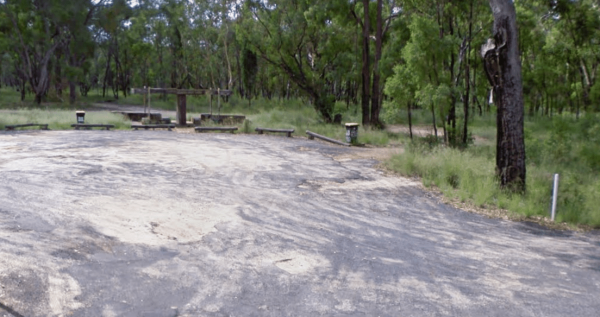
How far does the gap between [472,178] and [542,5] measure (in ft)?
51.3

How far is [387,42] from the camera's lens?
28.6 metres

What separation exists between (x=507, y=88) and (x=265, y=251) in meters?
5.96

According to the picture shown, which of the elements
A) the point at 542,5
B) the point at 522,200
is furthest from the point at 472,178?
the point at 542,5

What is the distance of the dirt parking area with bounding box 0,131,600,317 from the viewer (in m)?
4.61

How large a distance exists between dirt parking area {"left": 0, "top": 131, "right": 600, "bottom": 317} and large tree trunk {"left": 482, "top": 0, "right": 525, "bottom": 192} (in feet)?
5.47

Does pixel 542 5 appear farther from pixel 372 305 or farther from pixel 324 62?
pixel 372 305

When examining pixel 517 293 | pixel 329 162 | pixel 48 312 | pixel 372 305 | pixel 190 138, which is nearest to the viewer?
pixel 48 312

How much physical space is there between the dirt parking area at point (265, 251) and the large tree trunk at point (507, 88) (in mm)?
1666

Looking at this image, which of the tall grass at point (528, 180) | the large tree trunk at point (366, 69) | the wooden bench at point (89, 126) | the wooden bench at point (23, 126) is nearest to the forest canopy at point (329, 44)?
the large tree trunk at point (366, 69)

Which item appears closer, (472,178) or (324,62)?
(472,178)

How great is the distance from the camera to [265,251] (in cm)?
604

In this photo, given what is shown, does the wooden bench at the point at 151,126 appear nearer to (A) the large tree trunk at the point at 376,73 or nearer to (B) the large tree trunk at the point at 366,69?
(B) the large tree trunk at the point at 366,69

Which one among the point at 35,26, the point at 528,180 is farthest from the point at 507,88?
the point at 35,26

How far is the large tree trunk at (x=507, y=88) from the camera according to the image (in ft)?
31.1
